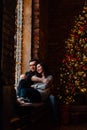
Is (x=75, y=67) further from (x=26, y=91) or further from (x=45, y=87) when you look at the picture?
(x=26, y=91)

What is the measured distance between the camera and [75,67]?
7723 mm

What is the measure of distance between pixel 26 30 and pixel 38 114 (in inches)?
80.8

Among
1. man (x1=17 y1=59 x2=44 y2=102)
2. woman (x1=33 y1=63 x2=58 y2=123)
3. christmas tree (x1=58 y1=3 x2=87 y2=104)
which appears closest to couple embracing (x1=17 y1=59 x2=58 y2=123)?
woman (x1=33 y1=63 x2=58 y2=123)

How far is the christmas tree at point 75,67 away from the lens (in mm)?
7637

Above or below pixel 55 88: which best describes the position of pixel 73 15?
above

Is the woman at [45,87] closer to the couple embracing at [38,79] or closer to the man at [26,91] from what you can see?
the couple embracing at [38,79]

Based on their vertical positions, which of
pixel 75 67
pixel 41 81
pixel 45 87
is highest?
pixel 75 67

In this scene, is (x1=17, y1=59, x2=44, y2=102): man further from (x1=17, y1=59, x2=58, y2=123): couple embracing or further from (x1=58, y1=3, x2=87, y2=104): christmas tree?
(x1=58, y1=3, x2=87, y2=104): christmas tree

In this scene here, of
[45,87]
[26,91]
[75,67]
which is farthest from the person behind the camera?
[75,67]

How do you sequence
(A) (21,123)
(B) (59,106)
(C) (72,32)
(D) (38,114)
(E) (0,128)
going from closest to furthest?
(E) (0,128), (A) (21,123), (D) (38,114), (B) (59,106), (C) (72,32)

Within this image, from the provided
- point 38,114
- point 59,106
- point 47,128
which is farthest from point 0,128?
point 59,106

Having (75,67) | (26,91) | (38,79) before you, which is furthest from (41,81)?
(75,67)

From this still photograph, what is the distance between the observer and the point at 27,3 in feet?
24.8

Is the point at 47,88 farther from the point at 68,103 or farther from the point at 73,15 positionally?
the point at 73,15
